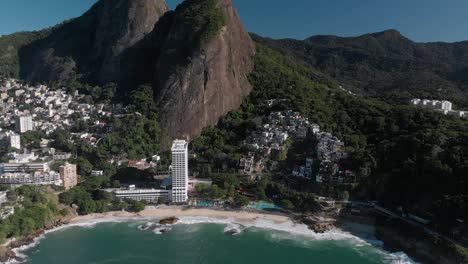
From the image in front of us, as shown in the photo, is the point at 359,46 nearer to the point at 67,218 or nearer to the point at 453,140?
the point at 453,140

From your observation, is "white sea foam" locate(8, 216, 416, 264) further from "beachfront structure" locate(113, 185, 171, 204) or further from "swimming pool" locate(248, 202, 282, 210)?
"beachfront structure" locate(113, 185, 171, 204)

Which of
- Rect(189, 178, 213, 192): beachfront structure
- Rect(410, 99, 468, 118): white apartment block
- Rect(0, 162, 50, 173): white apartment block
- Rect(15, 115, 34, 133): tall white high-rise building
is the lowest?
Rect(189, 178, 213, 192): beachfront structure

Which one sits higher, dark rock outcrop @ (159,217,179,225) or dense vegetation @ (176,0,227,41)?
dense vegetation @ (176,0,227,41)

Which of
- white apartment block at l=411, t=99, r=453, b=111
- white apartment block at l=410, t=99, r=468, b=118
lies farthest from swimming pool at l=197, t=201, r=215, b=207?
white apartment block at l=411, t=99, r=453, b=111

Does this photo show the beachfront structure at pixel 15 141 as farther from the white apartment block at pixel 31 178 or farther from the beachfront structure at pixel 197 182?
the beachfront structure at pixel 197 182

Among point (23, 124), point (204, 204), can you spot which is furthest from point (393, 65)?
point (23, 124)

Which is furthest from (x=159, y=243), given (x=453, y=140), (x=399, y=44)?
(x=399, y=44)

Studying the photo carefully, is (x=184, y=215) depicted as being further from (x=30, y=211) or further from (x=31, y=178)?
(x=31, y=178)
